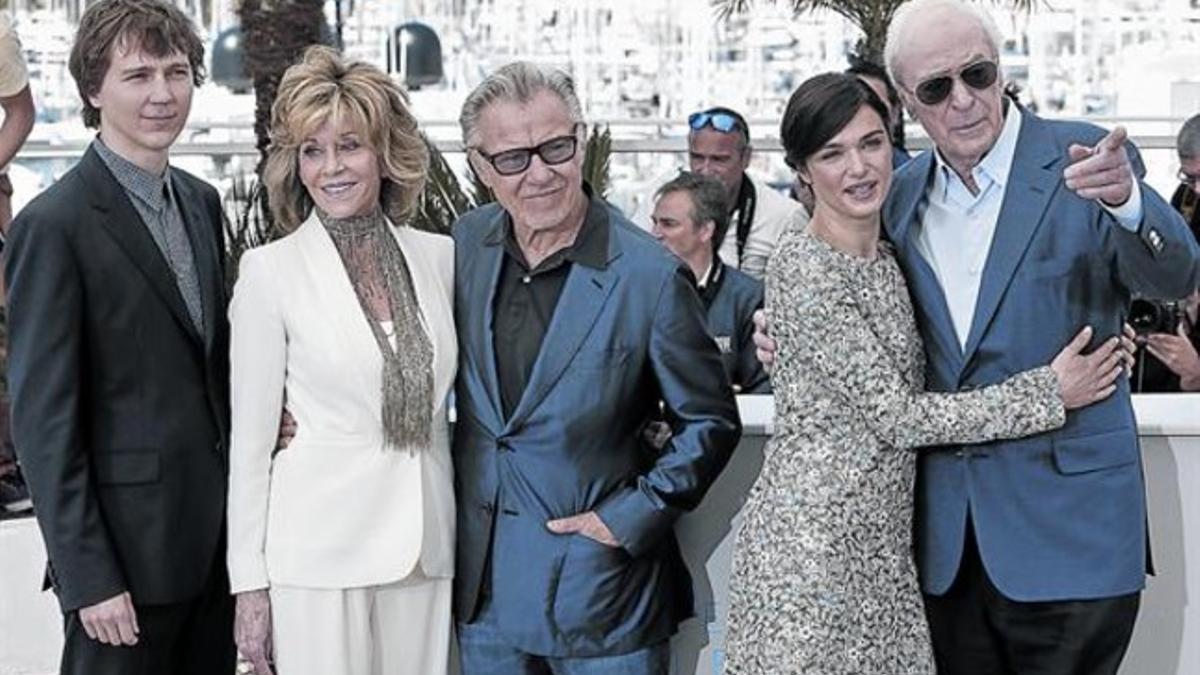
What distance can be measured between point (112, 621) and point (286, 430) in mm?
439

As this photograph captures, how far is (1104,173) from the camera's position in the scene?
10.1ft

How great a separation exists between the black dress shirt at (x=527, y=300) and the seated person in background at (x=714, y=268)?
151cm

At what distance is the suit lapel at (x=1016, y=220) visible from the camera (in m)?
3.29

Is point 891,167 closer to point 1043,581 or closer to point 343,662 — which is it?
point 1043,581

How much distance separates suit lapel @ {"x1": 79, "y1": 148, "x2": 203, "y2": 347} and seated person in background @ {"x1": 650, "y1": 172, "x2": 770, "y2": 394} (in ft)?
5.91

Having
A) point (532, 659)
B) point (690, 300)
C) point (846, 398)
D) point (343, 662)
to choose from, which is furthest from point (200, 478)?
point (846, 398)

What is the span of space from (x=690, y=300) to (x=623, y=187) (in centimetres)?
816

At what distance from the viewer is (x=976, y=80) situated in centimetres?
328

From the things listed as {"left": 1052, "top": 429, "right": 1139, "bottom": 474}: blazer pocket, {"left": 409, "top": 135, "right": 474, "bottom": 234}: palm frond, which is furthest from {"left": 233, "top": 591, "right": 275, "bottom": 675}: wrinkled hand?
{"left": 409, "top": 135, "right": 474, "bottom": 234}: palm frond

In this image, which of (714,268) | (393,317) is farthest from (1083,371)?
(714,268)

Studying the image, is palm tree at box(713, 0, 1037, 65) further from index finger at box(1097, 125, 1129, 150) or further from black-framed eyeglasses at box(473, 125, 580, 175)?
index finger at box(1097, 125, 1129, 150)

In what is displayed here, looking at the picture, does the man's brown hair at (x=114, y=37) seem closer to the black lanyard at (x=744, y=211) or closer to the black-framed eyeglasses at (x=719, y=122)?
the black lanyard at (x=744, y=211)

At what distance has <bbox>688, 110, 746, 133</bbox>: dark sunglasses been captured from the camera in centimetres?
729

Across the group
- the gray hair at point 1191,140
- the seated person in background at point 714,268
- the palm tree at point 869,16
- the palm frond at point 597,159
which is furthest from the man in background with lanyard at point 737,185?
the palm tree at point 869,16
